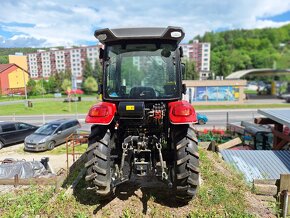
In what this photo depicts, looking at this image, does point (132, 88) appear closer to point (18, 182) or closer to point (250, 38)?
point (18, 182)

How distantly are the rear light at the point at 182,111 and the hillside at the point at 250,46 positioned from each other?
→ 98.0 meters

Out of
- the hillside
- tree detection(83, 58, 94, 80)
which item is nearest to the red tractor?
tree detection(83, 58, 94, 80)

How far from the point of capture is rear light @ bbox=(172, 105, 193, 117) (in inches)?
149

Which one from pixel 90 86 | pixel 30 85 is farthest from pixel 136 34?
pixel 90 86

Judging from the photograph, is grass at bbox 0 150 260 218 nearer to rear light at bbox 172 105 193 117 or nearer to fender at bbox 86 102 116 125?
fender at bbox 86 102 116 125

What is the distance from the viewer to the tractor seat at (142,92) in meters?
4.12

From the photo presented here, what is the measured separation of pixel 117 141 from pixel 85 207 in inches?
52.0

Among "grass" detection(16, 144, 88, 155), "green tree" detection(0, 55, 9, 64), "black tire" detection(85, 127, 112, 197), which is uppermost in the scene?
"green tree" detection(0, 55, 9, 64)

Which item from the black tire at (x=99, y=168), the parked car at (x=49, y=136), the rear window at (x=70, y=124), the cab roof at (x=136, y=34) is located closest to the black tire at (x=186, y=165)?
the black tire at (x=99, y=168)

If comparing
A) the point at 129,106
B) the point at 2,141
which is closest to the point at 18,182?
the point at 129,106

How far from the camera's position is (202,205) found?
411 cm

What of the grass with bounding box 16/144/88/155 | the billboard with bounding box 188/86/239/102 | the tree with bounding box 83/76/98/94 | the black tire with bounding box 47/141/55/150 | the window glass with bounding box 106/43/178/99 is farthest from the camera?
the tree with bounding box 83/76/98/94

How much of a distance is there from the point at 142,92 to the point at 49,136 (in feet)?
32.2

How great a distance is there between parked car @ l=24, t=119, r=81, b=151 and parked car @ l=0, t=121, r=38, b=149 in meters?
1.46
